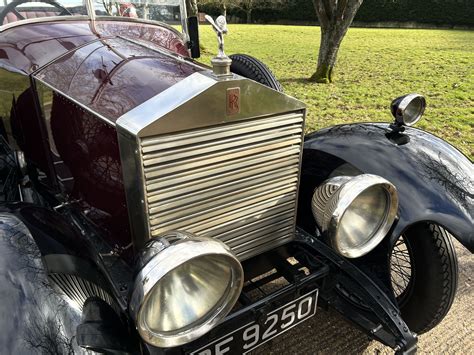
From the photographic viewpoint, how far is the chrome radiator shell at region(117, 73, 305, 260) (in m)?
1.48

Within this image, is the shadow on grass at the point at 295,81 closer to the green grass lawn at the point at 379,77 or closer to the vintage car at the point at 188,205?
the green grass lawn at the point at 379,77

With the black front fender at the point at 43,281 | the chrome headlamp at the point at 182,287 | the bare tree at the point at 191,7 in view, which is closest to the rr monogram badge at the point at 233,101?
the chrome headlamp at the point at 182,287

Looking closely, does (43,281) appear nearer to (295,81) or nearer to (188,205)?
(188,205)

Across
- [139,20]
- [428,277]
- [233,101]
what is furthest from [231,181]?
[139,20]

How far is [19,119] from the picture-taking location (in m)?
2.52

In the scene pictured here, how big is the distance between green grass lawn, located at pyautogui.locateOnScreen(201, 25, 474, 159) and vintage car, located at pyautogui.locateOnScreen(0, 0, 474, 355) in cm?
326

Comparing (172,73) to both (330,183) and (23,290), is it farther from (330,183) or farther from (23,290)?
(23,290)

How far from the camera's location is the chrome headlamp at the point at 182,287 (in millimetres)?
1203

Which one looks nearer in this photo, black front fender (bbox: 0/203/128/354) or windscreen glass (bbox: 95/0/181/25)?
black front fender (bbox: 0/203/128/354)

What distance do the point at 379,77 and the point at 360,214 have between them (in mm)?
8250

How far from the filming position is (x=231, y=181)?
1.74 metres

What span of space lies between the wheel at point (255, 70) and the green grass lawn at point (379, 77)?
2268 mm

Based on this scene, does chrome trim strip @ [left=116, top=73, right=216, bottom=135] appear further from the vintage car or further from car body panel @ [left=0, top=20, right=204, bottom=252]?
car body panel @ [left=0, top=20, right=204, bottom=252]

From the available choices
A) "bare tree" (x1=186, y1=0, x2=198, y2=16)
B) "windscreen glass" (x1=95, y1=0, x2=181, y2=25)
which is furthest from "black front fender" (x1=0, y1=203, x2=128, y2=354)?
"bare tree" (x1=186, y1=0, x2=198, y2=16)
